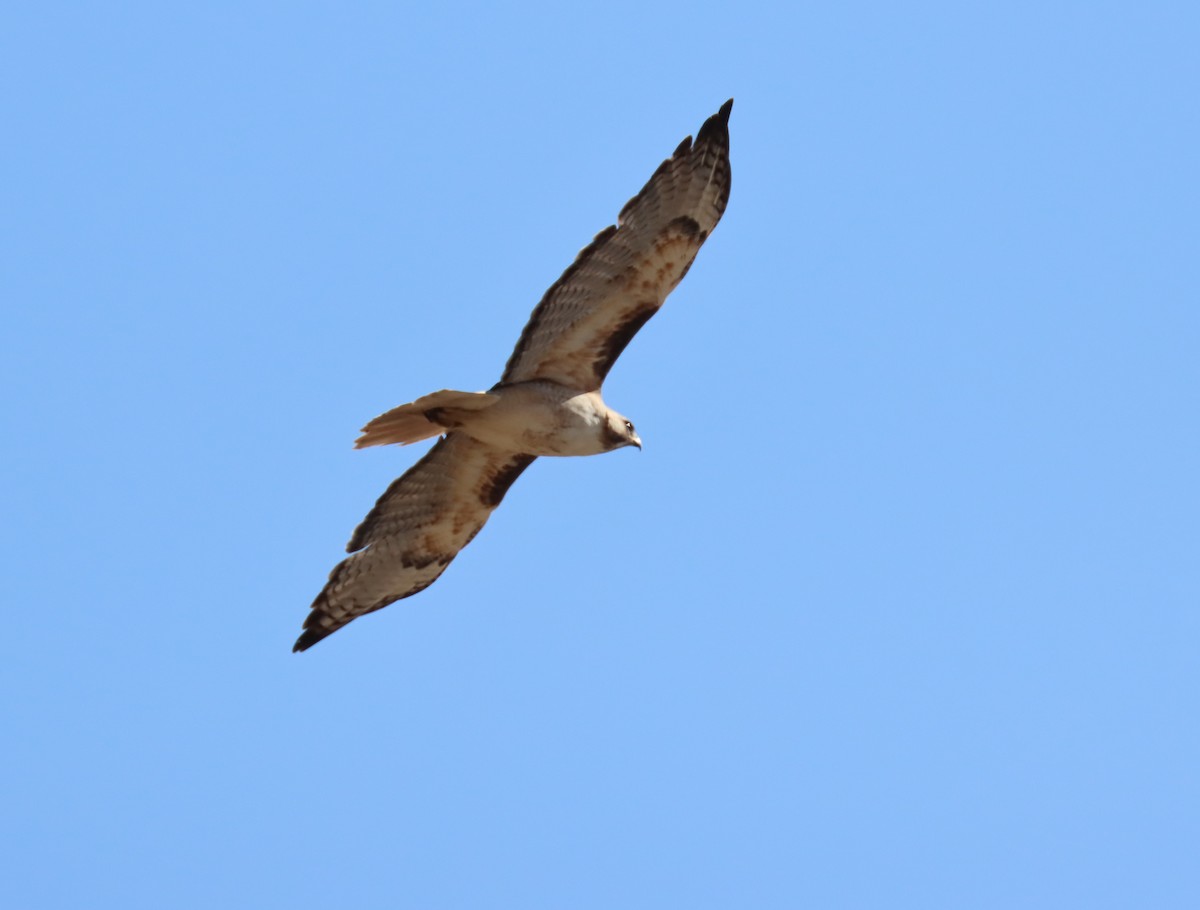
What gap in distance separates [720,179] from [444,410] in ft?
7.01

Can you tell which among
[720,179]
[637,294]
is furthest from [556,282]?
[720,179]

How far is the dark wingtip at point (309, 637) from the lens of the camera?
11859mm

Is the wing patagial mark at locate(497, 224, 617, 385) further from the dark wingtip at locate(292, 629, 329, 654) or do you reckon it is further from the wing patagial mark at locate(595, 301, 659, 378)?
the dark wingtip at locate(292, 629, 329, 654)

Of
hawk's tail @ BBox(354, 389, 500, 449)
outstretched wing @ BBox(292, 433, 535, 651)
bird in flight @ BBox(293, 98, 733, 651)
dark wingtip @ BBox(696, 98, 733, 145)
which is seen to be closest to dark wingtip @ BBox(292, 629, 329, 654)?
outstretched wing @ BBox(292, 433, 535, 651)

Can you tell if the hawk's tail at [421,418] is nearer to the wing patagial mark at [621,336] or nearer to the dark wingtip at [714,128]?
the wing patagial mark at [621,336]

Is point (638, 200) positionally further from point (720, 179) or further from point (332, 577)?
point (332, 577)

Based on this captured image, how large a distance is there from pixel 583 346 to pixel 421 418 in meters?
1.07

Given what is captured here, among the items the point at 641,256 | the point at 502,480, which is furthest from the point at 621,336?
the point at 502,480

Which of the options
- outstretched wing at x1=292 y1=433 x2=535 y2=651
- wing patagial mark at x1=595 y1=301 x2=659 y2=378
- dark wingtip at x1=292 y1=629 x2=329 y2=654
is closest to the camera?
wing patagial mark at x1=595 y1=301 x2=659 y2=378

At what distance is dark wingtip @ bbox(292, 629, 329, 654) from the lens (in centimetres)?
1186

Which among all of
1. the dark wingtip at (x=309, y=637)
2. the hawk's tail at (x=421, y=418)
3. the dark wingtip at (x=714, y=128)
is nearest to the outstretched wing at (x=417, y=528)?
the dark wingtip at (x=309, y=637)

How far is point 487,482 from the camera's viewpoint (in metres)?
11.5

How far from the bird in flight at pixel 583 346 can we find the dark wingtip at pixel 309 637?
50.7 inches

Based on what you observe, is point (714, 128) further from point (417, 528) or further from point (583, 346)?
point (417, 528)
